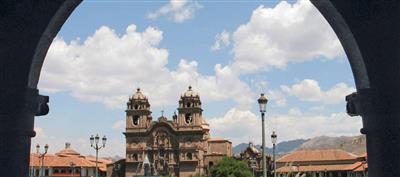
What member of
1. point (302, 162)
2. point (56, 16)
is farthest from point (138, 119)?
point (56, 16)

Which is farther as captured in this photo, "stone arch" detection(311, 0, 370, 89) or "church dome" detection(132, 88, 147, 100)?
"church dome" detection(132, 88, 147, 100)

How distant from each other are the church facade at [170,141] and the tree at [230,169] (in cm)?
787

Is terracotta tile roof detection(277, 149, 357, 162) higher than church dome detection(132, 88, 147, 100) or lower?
lower

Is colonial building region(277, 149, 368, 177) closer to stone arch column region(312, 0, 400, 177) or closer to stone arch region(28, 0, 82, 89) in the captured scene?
stone arch column region(312, 0, 400, 177)

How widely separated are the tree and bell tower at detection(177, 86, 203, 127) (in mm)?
12509

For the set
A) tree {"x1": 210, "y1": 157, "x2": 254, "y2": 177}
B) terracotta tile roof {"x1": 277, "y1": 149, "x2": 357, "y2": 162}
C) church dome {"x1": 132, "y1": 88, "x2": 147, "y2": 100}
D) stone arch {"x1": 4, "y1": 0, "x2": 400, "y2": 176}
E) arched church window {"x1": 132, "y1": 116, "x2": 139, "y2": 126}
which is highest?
church dome {"x1": 132, "y1": 88, "x2": 147, "y2": 100}

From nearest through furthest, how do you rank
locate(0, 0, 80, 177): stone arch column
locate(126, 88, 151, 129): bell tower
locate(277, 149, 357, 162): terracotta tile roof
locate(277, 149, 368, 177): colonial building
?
locate(0, 0, 80, 177): stone arch column
locate(277, 149, 368, 177): colonial building
locate(277, 149, 357, 162): terracotta tile roof
locate(126, 88, 151, 129): bell tower

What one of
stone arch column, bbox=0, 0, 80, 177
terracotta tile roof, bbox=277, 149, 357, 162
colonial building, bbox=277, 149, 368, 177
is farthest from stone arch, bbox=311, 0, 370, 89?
terracotta tile roof, bbox=277, 149, 357, 162

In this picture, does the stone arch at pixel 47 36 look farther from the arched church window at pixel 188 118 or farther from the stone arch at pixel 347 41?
the arched church window at pixel 188 118

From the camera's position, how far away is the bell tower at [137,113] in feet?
343

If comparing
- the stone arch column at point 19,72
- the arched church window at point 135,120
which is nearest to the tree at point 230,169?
the arched church window at point 135,120

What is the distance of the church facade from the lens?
99.4 metres

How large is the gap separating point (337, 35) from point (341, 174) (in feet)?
300

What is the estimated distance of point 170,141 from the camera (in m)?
102
